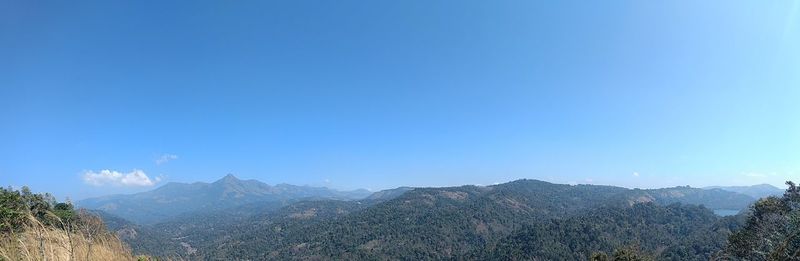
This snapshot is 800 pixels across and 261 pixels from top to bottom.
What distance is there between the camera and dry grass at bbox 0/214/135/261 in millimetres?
4859

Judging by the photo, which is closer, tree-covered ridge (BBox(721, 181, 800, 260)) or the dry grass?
the dry grass

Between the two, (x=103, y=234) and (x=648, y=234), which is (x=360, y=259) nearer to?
(x=648, y=234)

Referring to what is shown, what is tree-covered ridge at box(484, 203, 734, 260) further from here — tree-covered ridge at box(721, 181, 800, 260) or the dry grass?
the dry grass

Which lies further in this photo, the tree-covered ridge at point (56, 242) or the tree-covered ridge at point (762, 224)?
the tree-covered ridge at point (762, 224)

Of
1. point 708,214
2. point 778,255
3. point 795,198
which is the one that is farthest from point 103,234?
point 708,214

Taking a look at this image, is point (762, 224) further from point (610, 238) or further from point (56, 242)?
point (610, 238)

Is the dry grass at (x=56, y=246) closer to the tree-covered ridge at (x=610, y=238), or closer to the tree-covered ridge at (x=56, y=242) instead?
the tree-covered ridge at (x=56, y=242)

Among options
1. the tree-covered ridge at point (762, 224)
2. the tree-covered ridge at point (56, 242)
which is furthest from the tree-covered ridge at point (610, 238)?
the tree-covered ridge at point (56, 242)

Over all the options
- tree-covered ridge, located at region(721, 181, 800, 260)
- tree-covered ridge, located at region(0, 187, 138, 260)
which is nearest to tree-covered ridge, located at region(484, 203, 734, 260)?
tree-covered ridge, located at region(721, 181, 800, 260)

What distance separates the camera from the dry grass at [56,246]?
4859mm

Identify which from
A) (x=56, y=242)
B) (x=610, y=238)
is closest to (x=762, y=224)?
(x=56, y=242)

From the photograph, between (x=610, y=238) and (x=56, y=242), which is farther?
(x=610, y=238)

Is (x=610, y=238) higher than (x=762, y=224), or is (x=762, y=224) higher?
(x=762, y=224)

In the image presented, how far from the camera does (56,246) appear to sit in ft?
17.7
